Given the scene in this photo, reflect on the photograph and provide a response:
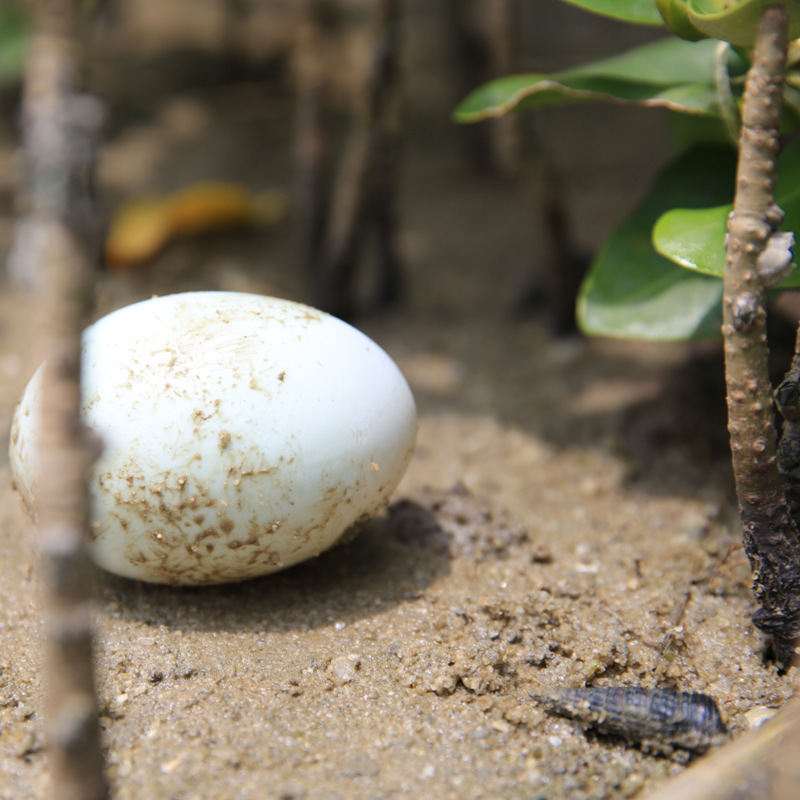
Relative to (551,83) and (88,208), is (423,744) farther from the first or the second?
(551,83)

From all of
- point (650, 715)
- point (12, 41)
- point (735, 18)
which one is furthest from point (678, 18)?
point (12, 41)

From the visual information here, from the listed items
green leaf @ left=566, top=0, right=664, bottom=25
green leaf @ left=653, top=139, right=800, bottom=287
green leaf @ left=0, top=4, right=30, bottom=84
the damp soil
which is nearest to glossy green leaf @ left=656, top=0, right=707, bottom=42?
green leaf @ left=566, top=0, right=664, bottom=25

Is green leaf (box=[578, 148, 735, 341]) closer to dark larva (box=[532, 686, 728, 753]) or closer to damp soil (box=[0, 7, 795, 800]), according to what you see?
damp soil (box=[0, 7, 795, 800])

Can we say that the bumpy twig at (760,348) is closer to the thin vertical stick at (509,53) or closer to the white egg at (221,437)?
the white egg at (221,437)

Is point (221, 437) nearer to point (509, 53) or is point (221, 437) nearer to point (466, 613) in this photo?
point (466, 613)

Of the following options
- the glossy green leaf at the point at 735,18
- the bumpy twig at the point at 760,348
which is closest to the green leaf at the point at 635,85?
the glossy green leaf at the point at 735,18
